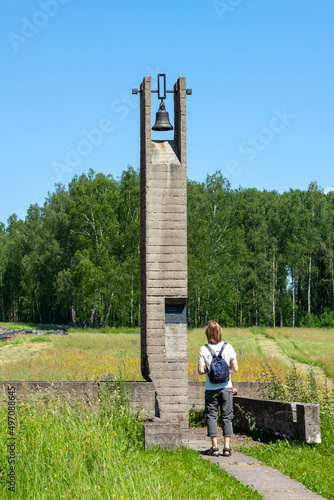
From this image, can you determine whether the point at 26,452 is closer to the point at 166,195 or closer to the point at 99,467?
the point at 99,467

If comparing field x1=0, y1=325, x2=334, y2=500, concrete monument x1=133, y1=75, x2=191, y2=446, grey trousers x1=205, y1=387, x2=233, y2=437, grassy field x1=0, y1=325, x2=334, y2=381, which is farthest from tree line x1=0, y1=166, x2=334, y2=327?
grey trousers x1=205, y1=387, x2=233, y2=437

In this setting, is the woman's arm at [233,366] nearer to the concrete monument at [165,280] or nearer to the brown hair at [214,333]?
the brown hair at [214,333]

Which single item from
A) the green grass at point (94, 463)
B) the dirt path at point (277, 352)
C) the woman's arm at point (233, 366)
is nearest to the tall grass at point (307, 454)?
the green grass at point (94, 463)

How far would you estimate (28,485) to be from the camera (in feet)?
21.5

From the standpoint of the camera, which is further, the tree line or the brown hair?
the tree line

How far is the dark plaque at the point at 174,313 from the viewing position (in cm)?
1223

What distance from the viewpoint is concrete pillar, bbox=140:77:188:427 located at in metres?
12.0

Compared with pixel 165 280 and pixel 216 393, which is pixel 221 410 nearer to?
pixel 216 393

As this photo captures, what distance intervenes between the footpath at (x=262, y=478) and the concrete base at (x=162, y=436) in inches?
15.5

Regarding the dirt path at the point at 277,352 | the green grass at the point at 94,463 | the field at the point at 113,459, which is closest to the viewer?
the green grass at the point at 94,463

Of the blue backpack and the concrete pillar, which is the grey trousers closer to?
the blue backpack

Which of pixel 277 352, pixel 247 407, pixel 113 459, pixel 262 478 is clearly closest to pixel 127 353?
pixel 277 352

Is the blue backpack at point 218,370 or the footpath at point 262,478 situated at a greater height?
the blue backpack at point 218,370

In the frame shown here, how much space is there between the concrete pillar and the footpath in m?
3.25
